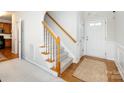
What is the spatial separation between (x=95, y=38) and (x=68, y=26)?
1331mm

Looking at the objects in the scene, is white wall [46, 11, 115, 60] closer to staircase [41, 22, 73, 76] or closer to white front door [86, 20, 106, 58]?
white front door [86, 20, 106, 58]

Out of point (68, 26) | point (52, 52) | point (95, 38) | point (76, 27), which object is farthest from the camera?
point (95, 38)

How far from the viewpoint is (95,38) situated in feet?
13.1

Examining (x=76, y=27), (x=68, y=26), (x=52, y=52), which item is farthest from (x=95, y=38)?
(x=52, y=52)

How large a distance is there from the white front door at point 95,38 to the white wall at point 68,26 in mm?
1091

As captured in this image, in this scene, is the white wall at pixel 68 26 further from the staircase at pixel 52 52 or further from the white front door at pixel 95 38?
the white front door at pixel 95 38

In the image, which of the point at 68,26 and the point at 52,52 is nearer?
the point at 52,52

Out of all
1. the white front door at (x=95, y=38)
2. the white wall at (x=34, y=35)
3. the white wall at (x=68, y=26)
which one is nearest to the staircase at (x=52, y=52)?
the white wall at (x=34, y=35)

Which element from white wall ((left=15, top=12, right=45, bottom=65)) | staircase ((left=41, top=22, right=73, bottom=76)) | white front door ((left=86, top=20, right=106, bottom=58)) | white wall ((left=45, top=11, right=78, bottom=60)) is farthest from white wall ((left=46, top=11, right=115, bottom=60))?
white wall ((left=15, top=12, right=45, bottom=65))

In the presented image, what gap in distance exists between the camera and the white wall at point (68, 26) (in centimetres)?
323

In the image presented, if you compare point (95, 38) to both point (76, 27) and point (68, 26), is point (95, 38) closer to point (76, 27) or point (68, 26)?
point (76, 27)
